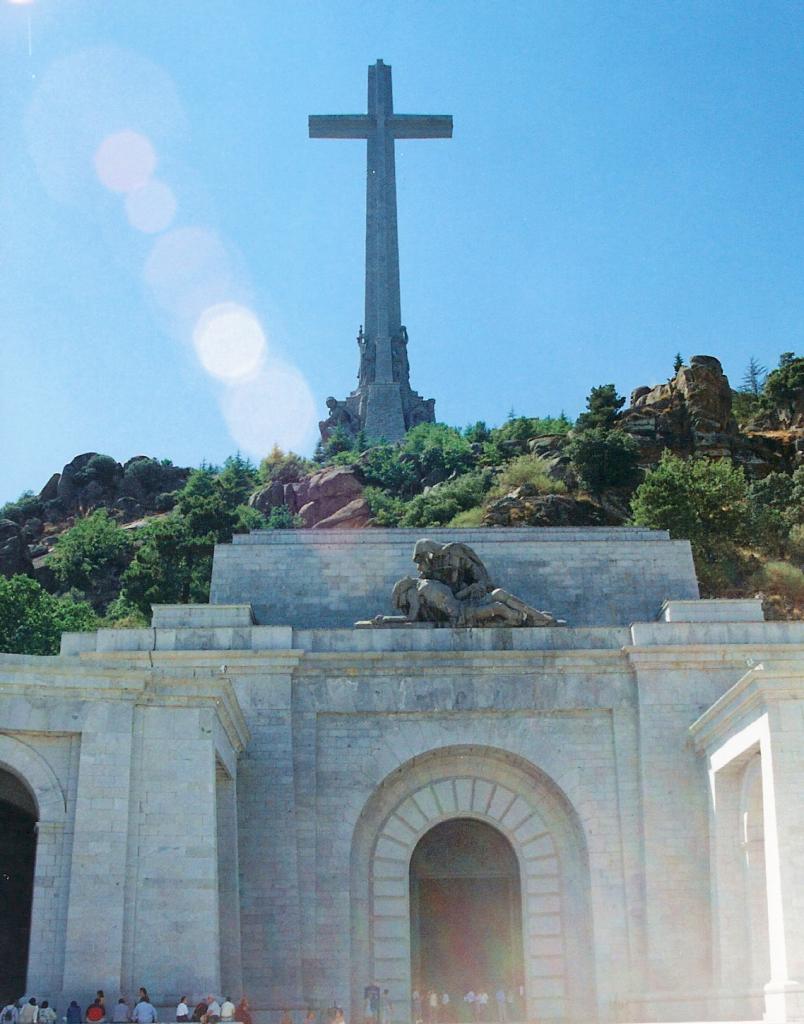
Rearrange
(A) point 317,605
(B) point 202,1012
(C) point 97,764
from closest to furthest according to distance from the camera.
→ (B) point 202,1012 → (C) point 97,764 → (A) point 317,605

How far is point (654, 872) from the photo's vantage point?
26812 millimetres

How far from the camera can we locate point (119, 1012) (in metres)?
20.9

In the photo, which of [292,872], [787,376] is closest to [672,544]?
[292,872]

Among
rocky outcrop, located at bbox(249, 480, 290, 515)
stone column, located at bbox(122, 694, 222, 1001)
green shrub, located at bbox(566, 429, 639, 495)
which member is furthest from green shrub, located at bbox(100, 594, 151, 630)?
stone column, located at bbox(122, 694, 222, 1001)

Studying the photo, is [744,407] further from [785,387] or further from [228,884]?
[228,884]

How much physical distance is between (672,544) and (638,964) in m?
9.57

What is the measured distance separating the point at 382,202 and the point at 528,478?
97.9 ft

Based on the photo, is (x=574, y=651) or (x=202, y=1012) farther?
(x=574, y=651)

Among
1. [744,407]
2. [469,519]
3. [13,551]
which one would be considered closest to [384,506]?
[469,519]

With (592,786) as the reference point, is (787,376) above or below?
above

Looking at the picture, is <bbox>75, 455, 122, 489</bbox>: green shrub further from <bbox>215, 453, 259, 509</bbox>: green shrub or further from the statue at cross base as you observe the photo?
the statue at cross base

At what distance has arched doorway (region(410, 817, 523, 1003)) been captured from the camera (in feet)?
92.2

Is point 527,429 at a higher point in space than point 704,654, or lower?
higher

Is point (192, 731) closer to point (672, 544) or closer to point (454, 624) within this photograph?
point (454, 624)
